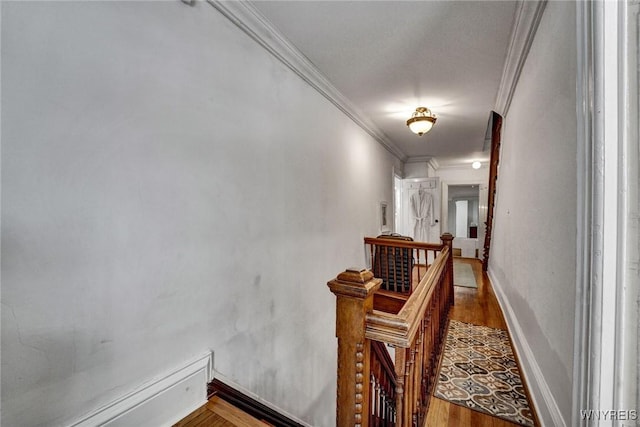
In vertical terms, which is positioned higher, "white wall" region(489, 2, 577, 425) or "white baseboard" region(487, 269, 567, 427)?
"white wall" region(489, 2, 577, 425)

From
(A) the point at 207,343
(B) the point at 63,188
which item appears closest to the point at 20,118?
(B) the point at 63,188

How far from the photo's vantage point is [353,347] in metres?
0.88

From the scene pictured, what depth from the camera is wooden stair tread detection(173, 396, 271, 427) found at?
1167 millimetres

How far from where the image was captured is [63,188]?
912mm

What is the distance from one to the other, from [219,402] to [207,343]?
0.29 m

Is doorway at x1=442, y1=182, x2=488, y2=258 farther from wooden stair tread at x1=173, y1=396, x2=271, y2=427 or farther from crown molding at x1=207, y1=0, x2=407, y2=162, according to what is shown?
wooden stair tread at x1=173, y1=396, x2=271, y2=427

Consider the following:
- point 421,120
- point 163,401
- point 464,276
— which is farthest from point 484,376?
point 464,276

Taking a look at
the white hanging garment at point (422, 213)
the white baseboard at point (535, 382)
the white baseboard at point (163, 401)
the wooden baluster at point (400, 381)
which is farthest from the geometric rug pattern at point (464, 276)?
the white baseboard at point (163, 401)

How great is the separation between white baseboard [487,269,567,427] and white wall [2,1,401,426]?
157cm

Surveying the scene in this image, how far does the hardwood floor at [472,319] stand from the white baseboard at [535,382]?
0.20m

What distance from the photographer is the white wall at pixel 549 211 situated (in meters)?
1.06

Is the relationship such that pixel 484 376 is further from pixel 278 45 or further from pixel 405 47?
pixel 278 45

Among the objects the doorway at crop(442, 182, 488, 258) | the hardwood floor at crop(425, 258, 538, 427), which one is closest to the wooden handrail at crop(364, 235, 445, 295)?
the hardwood floor at crop(425, 258, 538, 427)

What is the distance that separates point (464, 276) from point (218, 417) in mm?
4703
